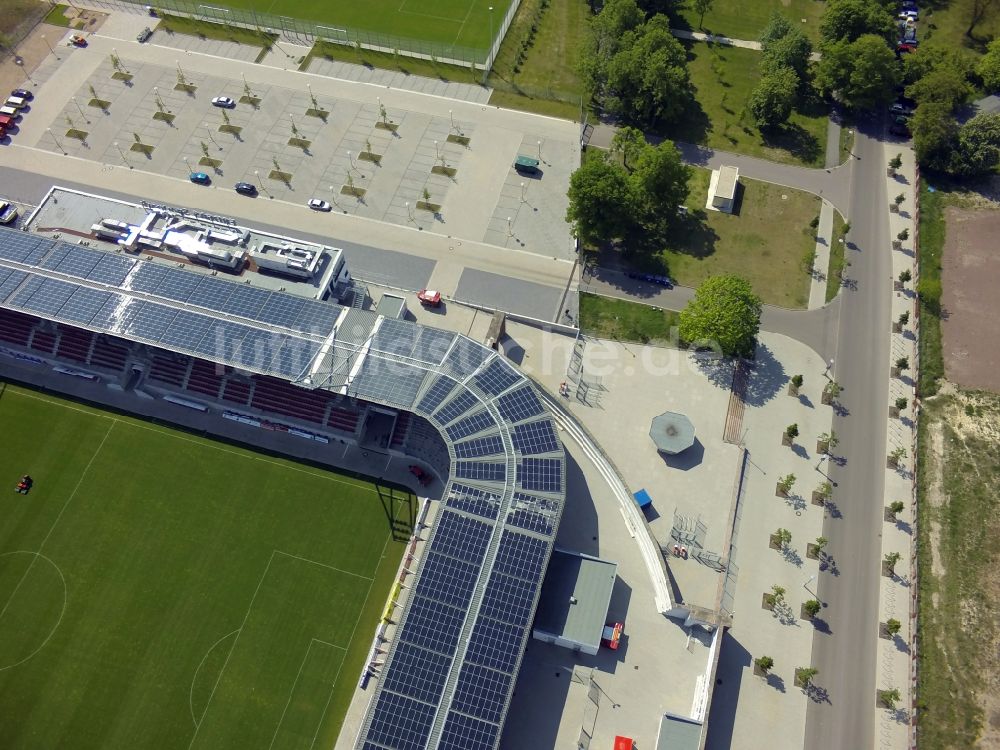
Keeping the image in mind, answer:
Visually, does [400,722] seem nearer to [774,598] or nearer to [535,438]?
[535,438]

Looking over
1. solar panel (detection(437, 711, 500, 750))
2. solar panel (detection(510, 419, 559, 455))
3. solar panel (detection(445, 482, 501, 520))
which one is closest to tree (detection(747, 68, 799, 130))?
solar panel (detection(510, 419, 559, 455))

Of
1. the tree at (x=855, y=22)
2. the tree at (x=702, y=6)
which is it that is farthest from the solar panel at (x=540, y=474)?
the tree at (x=702, y=6)

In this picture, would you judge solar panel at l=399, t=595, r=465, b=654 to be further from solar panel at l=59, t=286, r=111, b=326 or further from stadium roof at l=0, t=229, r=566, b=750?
solar panel at l=59, t=286, r=111, b=326

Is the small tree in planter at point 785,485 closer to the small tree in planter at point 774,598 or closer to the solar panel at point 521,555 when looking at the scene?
the small tree in planter at point 774,598

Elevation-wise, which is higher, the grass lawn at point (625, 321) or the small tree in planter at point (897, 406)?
the grass lawn at point (625, 321)

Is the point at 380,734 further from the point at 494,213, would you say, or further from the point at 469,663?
the point at 494,213

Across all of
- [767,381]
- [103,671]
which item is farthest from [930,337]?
[103,671]

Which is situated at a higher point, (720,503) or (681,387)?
(681,387)

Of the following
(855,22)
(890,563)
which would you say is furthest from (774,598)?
(855,22)
